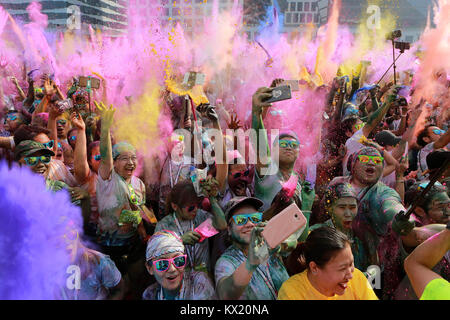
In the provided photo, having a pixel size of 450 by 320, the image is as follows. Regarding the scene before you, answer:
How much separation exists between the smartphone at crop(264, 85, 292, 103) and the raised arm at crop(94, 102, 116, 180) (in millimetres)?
1279

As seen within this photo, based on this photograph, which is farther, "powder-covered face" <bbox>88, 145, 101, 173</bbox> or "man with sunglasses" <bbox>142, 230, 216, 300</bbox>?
"powder-covered face" <bbox>88, 145, 101, 173</bbox>

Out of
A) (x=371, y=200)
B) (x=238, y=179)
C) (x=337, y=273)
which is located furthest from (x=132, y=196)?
(x=371, y=200)

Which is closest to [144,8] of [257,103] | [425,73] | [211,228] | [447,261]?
[425,73]

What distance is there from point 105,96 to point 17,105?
2.23 meters

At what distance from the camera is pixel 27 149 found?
2625 millimetres

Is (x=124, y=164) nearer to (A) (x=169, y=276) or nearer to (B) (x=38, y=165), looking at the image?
(B) (x=38, y=165)

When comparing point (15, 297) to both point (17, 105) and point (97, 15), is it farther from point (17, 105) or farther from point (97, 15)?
Answer: point (97, 15)

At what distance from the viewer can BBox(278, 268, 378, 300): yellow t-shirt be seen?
193cm

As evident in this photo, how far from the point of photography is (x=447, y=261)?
7.93 ft

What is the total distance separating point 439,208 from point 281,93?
146 cm

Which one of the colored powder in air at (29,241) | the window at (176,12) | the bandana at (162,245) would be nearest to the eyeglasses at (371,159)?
the bandana at (162,245)

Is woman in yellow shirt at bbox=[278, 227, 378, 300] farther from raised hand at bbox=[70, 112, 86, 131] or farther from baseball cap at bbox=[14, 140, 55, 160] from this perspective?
raised hand at bbox=[70, 112, 86, 131]

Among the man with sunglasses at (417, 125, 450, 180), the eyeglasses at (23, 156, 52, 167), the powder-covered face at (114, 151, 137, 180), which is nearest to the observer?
the eyeglasses at (23, 156, 52, 167)

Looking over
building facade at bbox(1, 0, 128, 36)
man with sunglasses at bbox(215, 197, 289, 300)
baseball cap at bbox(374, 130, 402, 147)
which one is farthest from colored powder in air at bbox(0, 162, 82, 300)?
building facade at bbox(1, 0, 128, 36)
